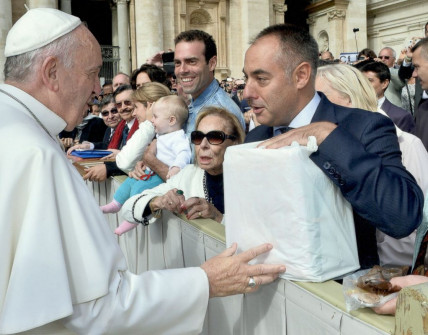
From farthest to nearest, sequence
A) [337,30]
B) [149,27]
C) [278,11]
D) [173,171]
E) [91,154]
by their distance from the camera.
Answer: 1. [337,30]
2. [278,11]
3. [149,27]
4. [91,154]
5. [173,171]

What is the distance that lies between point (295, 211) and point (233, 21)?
64.7ft

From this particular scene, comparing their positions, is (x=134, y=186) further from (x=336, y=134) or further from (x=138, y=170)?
(x=336, y=134)

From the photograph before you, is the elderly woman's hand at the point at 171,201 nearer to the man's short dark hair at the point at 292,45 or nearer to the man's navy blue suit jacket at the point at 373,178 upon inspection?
the man's short dark hair at the point at 292,45

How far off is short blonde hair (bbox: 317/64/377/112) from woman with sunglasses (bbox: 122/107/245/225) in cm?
69

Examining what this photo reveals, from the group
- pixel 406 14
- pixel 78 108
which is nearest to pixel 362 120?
pixel 78 108

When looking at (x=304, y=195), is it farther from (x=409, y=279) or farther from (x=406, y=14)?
(x=406, y=14)

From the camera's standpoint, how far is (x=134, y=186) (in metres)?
4.26

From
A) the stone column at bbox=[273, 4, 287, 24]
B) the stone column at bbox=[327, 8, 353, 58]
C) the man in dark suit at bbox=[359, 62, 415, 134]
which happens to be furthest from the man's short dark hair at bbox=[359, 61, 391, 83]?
the stone column at bbox=[327, 8, 353, 58]

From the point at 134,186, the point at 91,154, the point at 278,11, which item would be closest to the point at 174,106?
the point at 134,186

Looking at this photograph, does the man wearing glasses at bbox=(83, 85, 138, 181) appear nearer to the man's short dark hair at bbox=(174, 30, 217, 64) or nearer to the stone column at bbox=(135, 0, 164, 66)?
the man's short dark hair at bbox=(174, 30, 217, 64)

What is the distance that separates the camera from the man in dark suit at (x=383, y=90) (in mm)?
4844

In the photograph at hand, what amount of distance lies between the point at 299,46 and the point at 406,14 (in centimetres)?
2330

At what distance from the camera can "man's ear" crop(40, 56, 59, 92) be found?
6.67 ft

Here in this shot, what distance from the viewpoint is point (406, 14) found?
22688mm
